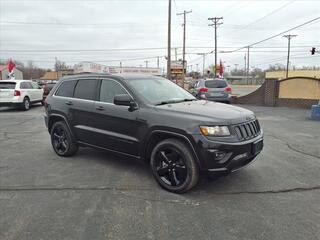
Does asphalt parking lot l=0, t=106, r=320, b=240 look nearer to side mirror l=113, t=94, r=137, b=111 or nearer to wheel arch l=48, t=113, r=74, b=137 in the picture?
wheel arch l=48, t=113, r=74, b=137

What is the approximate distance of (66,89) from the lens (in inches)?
209

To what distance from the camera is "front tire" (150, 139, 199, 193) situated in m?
3.42

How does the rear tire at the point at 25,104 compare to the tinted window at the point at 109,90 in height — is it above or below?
below

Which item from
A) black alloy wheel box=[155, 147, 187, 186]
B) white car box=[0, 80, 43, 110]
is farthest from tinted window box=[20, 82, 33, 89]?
black alloy wheel box=[155, 147, 187, 186]

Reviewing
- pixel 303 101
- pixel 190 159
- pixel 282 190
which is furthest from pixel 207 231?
pixel 303 101

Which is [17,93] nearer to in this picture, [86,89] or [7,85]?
[7,85]

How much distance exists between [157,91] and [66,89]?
2165 mm

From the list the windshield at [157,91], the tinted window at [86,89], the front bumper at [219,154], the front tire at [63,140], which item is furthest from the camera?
the front tire at [63,140]

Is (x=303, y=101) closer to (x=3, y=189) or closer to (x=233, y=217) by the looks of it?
(x=233, y=217)

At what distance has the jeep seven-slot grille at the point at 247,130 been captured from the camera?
11.2 ft

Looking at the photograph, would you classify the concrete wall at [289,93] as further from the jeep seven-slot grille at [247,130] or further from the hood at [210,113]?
the hood at [210,113]

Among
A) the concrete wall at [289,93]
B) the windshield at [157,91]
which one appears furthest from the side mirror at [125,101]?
the concrete wall at [289,93]

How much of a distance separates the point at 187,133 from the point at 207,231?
4.04 feet

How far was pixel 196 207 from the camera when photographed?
3234mm
